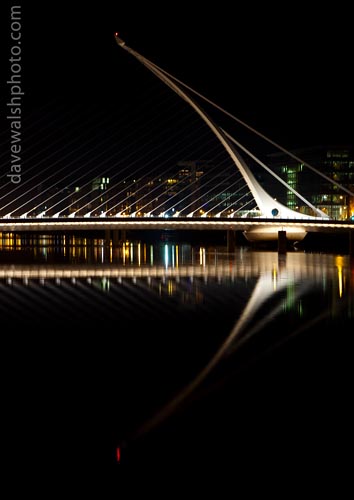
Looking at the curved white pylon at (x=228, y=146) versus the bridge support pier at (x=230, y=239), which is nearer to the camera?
the curved white pylon at (x=228, y=146)

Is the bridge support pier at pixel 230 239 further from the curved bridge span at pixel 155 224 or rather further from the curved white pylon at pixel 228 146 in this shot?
the curved bridge span at pixel 155 224

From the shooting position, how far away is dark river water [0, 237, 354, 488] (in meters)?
8.23

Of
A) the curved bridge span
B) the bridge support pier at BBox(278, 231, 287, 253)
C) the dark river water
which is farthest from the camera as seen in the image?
the bridge support pier at BBox(278, 231, 287, 253)

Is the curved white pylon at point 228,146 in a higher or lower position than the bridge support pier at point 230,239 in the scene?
higher

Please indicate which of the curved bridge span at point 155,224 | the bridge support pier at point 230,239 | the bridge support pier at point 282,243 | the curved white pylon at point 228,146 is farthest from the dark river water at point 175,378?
the bridge support pier at point 230,239

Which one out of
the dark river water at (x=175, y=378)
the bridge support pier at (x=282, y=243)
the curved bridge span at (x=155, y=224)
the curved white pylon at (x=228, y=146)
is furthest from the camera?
the bridge support pier at (x=282, y=243)

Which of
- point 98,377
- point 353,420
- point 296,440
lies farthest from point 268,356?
point 296,440

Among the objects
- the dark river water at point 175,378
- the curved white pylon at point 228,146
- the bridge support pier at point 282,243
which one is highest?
the curved white pylon at point 228,146

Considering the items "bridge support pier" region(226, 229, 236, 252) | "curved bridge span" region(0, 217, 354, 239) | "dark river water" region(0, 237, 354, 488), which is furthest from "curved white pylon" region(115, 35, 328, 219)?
"dark river water" region(0, 237, 354, 488)

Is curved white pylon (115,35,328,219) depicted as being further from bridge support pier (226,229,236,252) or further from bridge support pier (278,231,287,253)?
bridge support pier (226,229,236,252)

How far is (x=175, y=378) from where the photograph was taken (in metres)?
12.0

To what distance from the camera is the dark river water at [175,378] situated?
823cm

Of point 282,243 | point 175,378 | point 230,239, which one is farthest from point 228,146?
point 175,378

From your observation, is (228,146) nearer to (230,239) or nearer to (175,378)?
(230,239)
